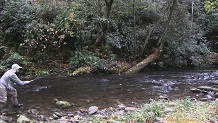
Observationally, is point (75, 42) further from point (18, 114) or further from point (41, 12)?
point (18, 114)

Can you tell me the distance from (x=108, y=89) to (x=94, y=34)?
5.88 meters

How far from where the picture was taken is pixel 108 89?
12.4 m

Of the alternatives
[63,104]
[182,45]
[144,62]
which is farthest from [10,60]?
[182,45]

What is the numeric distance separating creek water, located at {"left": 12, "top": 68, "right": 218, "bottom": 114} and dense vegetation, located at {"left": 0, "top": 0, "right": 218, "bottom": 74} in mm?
1958

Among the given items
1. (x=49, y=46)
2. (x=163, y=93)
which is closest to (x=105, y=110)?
(x=163, y=93)

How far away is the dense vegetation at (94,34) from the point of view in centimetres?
1596

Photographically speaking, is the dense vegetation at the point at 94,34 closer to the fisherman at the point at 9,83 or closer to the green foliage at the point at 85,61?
the green foliage at the point at 85,61

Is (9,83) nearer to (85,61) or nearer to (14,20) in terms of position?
(85,61)

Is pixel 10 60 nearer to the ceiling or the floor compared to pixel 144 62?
nearer to the ceiling

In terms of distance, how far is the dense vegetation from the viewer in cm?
1596

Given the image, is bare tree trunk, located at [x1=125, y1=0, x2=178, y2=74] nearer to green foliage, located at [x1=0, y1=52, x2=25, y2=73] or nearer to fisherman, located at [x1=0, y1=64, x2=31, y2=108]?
green foliage, located at [x1=0, y1=52, x2=25, y2=73]

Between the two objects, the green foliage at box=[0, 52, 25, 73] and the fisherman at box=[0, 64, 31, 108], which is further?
the green foliage at box=[0, 52, 25, 73]

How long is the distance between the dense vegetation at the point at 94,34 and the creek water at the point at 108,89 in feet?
6.42

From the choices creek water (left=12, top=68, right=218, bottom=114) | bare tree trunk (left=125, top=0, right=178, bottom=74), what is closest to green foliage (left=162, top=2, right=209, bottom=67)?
bare tree trunk (left=125, top=0, right=178, bottom=74)
